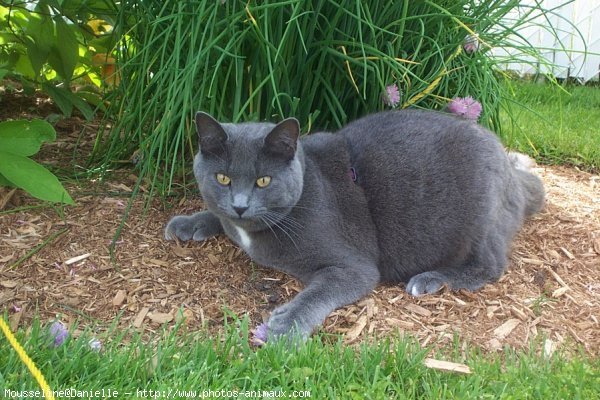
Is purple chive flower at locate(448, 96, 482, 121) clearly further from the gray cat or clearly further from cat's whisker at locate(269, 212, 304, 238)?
cat's whisker at locate(269, 212, 304, 238)

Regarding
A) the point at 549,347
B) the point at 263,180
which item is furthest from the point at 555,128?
the point at 263,180

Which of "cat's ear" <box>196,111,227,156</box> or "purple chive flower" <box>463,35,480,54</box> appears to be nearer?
"cat's ear" <box>196,111,227,156</box>

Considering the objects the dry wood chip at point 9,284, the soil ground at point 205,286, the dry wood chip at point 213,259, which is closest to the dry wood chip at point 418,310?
the soil ground at point 205,286

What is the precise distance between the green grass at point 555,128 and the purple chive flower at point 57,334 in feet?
7.59

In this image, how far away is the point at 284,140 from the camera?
221 centimetres

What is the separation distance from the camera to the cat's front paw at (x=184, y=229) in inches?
102

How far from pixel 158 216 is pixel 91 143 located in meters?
0.81

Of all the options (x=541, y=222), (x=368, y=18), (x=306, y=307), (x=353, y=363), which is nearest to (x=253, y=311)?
(x=306, y=307)

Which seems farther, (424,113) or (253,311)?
(424,113)

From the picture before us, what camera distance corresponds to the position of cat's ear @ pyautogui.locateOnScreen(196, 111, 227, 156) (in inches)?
85.0

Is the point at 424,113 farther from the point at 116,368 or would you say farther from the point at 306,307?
the point at 116,368

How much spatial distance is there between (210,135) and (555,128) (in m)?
2.72

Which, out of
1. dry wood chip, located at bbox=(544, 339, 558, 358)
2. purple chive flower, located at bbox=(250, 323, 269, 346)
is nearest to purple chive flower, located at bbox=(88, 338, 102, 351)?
purple chive flower, located at bbox=(250, 323, 269, 346)

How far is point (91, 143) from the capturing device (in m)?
3.33
